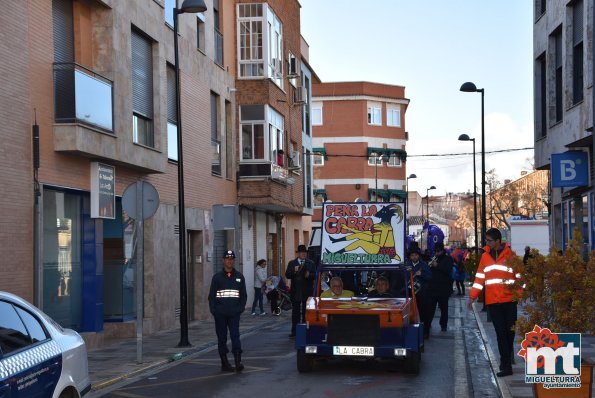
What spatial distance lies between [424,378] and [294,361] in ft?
9.44

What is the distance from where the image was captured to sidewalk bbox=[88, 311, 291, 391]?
13.8 m

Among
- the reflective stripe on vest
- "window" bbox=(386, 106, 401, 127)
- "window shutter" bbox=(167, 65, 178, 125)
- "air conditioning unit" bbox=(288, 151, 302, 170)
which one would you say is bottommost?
the reflective stripe on vest

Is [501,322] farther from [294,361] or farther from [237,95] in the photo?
[237,95]

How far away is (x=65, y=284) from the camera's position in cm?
1722

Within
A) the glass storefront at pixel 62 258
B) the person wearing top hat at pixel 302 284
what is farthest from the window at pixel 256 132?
the glass storefront at pixel 62 258

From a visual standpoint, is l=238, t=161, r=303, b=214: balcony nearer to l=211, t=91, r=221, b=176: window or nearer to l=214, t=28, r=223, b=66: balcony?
l=211, t=91, r=221, b=176: window

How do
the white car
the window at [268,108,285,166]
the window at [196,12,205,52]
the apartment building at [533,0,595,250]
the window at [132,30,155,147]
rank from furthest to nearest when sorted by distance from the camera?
the window at [268,108,285,166] → the window at [196,12,205,52] → the apartment building at [533,0,595,250] → the window at [132,30,155,147] → the white car

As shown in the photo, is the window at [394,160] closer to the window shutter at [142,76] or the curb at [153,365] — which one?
the window shutter at [142,76]

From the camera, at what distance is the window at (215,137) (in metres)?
27.9

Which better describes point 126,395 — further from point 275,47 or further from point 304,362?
point 275,47

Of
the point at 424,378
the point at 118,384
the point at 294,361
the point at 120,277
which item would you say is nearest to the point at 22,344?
the point at 118,384

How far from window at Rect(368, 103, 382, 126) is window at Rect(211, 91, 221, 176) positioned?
46123 mm

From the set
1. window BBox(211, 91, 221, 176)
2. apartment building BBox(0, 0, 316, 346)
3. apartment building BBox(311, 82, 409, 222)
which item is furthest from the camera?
apartment building BBox(311, 82, 409, 222)

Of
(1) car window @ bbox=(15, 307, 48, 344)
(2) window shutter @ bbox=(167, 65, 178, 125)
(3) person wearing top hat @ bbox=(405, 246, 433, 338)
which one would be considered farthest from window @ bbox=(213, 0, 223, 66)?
(1) car window @ bbox=(15, 307, 48, 344)
